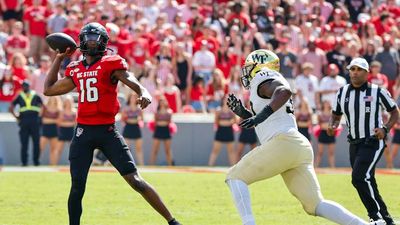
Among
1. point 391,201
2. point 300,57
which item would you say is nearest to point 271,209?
point 391,201

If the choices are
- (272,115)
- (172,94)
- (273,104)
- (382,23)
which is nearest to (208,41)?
(172,94)

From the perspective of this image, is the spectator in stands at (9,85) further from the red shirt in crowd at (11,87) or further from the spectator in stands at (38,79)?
the spectator in stands at (38,79)

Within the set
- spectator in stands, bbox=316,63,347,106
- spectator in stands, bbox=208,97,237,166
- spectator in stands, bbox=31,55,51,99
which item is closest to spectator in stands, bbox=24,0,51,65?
spectator in stands, bbox=31,55,51,99

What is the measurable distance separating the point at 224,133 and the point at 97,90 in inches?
419

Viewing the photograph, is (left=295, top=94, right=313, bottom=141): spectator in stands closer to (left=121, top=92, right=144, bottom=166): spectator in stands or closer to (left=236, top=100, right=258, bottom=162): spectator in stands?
(left=236, top=100, right=258, bottom=162): spectator in stands

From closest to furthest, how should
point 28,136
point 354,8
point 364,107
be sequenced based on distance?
point 364,107
point 28,136
point 354,8

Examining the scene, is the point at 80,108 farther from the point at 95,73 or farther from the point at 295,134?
the point at 295,134

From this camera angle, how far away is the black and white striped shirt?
9.72 meters

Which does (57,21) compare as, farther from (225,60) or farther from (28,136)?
(225,60)

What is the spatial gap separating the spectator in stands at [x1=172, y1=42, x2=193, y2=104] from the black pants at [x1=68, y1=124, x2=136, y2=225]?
11.2 meters

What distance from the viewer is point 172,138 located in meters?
19.5

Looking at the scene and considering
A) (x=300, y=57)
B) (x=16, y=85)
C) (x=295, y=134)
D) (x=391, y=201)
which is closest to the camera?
(x=295, y=134)

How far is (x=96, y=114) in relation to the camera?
28.3 feet

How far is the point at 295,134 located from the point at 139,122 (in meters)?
11.4
